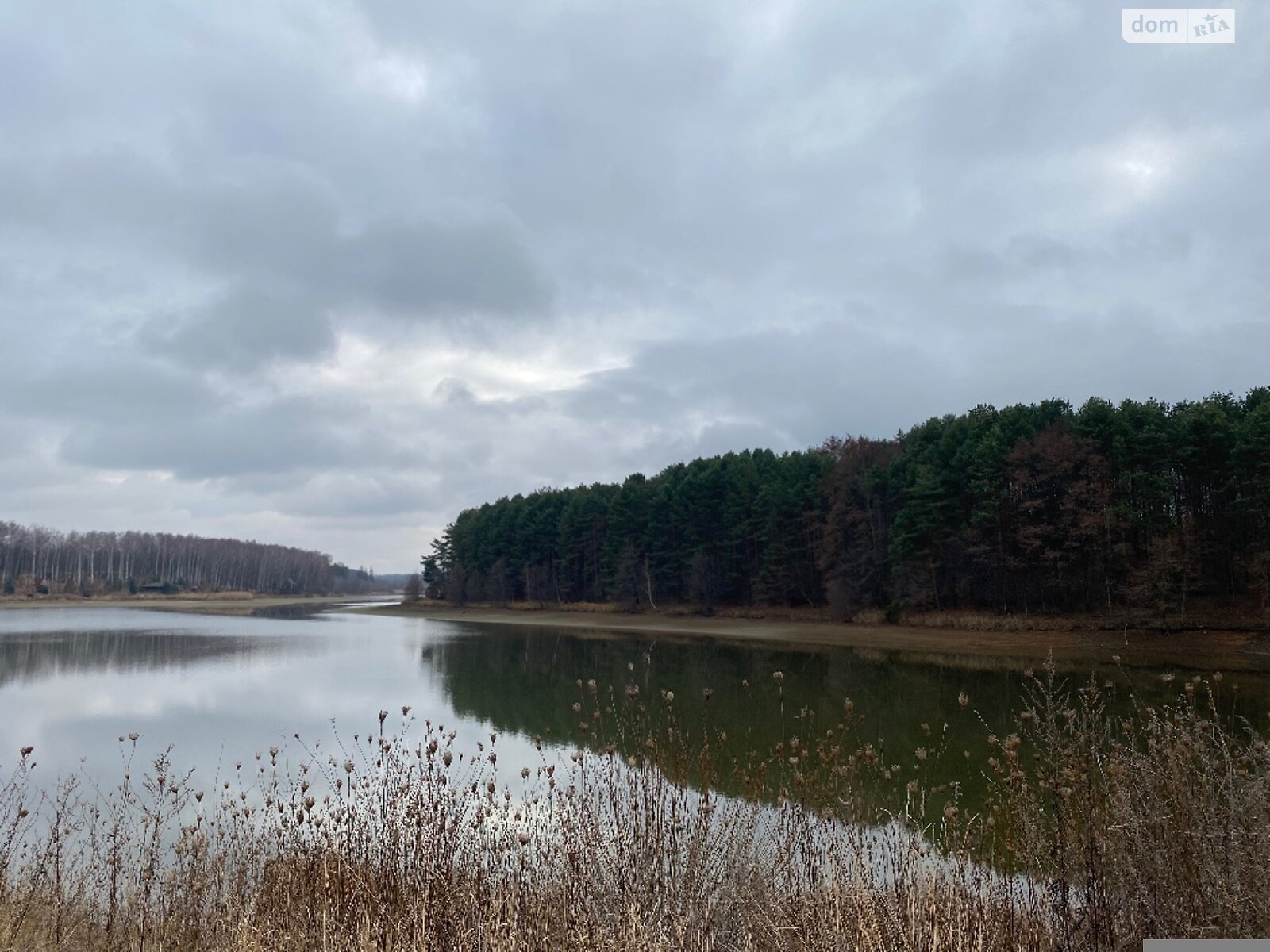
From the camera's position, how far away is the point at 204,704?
773 inches

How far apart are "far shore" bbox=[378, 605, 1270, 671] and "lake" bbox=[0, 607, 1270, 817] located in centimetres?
217

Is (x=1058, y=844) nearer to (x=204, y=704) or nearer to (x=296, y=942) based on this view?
(x=296, y=942)

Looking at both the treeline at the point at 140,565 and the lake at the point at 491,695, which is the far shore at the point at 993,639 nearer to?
the lake at the point at 491,695

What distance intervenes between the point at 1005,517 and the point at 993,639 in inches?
309

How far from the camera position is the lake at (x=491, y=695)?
13328 mm

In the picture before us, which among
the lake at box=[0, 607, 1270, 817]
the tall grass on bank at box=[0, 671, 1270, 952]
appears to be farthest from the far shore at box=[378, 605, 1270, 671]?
the tall grass on bank at box=[0, 671, 1270, 952]

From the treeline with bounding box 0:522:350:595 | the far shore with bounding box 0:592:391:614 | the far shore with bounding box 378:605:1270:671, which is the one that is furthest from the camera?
the treeline with bounding box 0:522:350:595

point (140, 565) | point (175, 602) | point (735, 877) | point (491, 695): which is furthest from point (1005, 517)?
point (140, 565)

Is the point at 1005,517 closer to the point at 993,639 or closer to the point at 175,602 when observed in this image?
the point at 993,639

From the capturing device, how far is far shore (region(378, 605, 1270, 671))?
30406 millimetres

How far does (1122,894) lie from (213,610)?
3775 inches

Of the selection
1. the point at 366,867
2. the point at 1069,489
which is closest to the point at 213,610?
the point at 1069,489

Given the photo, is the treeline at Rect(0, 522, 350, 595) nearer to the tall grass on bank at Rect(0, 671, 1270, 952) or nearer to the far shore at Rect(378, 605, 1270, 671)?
the far shore at Rect(378, 605, 1270, 671)

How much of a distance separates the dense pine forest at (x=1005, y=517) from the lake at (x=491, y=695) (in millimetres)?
9443
